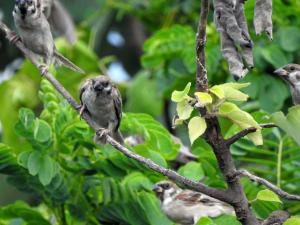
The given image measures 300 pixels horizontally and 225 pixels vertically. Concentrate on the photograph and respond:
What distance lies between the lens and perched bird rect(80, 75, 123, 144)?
5152 millimetres

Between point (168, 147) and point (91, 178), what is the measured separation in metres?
0.42

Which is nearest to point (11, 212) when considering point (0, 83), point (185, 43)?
point (185, 43)

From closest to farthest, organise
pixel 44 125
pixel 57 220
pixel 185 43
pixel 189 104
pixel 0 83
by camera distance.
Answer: pixel 189 104, pixel 44 125, pixel 57 220, pixel 185 43, pixel 0 83

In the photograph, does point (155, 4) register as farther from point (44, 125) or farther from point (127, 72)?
point (44, 125)

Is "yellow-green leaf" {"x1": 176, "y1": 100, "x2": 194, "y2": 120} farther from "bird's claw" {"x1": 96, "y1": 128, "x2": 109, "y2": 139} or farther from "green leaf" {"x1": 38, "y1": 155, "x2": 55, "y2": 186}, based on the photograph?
"green leaf" {"x1": 38, "y1": 155, "x2": 55, "y2": 186}

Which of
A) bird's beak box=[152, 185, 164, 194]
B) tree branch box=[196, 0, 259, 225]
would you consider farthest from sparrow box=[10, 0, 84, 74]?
tree branch box=[196, 0, 259, 225]

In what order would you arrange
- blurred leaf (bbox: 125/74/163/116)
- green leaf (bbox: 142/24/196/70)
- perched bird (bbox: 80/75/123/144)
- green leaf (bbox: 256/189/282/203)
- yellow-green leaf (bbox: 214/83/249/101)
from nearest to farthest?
yellow-green leaf (bbox: 214/83/249/101)
green leaf (bbox: 256/189/282/203)
perched bird (bbox: 80/75/123/144)
green leaf (bbox: 142/24/196/70)
blurred leaf (bbox: 125/74/163/116)

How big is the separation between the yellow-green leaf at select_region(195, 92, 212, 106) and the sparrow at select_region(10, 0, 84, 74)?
2.10m

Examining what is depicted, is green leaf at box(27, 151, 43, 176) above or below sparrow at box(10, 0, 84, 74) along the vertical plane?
below

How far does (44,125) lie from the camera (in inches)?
184

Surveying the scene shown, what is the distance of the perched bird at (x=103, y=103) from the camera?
16.9ft

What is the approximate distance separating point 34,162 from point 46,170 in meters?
0.08

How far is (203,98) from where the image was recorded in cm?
332

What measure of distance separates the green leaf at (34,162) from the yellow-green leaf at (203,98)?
1.48m
